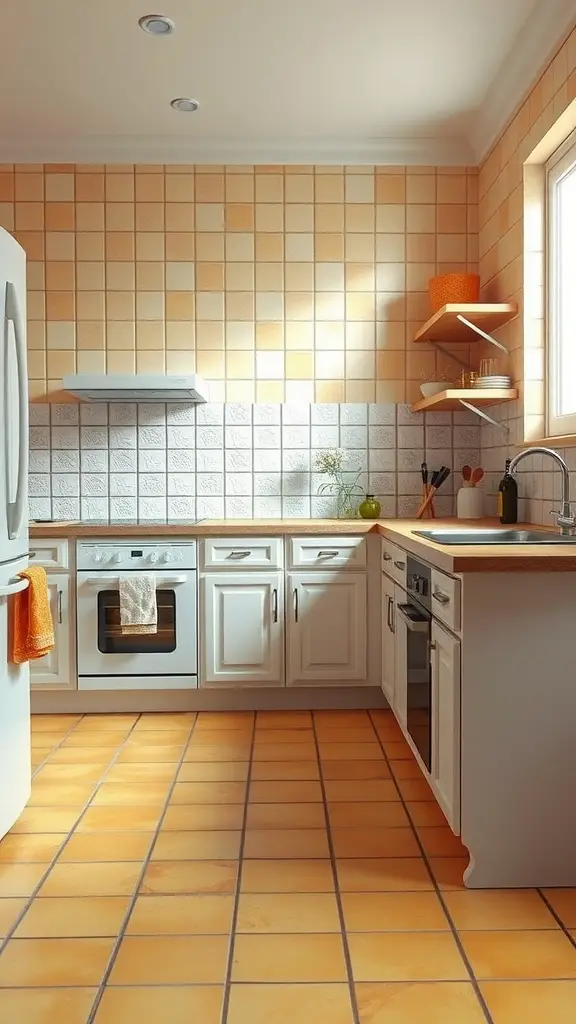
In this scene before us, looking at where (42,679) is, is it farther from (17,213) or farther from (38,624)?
(17,213)

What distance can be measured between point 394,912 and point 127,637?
6.49ft

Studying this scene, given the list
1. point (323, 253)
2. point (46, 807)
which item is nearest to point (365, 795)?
point (46, 807)

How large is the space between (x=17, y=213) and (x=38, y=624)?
2602 mm

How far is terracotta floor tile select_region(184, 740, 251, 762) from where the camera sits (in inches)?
120

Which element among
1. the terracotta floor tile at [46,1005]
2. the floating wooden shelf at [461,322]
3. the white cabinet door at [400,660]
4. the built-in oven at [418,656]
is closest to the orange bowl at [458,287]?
the floating wooden shelf at [461,322]

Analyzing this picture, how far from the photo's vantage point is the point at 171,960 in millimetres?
1729

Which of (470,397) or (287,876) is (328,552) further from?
(287,876)

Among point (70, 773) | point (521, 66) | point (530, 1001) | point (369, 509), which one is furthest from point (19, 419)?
point (521, 66)

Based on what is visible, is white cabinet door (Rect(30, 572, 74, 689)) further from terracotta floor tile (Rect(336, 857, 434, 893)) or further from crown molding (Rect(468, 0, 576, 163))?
crown molding (Rect(468, 0, 576, 163))

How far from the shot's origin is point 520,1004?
158 centimetres

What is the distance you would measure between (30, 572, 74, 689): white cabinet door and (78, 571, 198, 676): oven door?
6 centimetres

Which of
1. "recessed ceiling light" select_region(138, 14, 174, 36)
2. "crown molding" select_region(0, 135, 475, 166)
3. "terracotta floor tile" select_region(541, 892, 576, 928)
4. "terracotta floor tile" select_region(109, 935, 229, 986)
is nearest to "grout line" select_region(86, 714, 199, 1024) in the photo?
"terracotta floor tile" select_region(109, 935, 229, 986)

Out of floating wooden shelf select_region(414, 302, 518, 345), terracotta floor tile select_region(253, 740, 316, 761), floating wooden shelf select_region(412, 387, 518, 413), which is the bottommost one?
terracotta floor tile select_region(253, 740, 316, 761)

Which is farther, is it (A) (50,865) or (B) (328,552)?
(B) (328,552)
